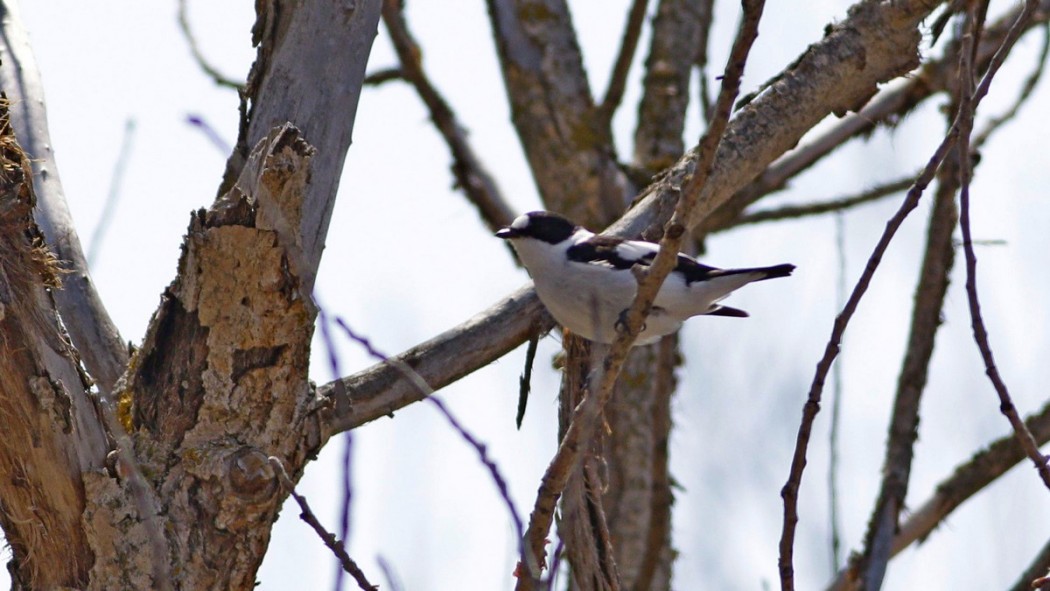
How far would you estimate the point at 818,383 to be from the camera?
2137 millimetres

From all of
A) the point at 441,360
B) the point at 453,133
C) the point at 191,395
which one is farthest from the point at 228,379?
the point at 453,133

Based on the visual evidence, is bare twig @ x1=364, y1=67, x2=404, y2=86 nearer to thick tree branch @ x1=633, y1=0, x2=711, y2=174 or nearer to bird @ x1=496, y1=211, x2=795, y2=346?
thick tree branch @ x1=633, y1=0, x2=711, y2=174

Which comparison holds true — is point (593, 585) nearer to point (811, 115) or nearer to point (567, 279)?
point (567, 279)

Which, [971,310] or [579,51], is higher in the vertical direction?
[579,51]

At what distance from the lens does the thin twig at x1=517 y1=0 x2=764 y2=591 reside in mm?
1765

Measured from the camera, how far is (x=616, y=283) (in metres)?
3.55

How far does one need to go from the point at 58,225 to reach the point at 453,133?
4008 millimetres

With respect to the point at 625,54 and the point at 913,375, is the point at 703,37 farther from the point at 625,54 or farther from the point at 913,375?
the point at 913,375

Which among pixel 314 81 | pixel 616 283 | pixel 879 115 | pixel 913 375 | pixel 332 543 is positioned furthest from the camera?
pixel 879 115

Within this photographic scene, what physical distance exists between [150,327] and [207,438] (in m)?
0.32

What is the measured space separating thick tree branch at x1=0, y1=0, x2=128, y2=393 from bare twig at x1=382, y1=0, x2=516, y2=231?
11.9 feet

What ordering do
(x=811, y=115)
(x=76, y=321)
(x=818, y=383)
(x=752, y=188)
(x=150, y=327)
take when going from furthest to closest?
(x=752, y=188) < (x=811, y=115) < (x=76, y=321) < (x=150, y=327) < (x=818, y=383)

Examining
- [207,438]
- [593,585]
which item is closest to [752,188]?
[593,585]

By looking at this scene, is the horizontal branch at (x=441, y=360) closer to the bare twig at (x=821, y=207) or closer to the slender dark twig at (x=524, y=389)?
the slender dark twig at (x=524, y=389)
